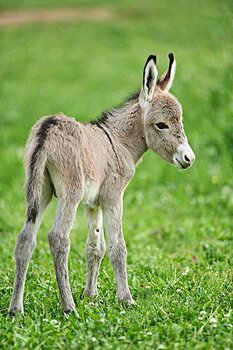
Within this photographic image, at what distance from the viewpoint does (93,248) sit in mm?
6562

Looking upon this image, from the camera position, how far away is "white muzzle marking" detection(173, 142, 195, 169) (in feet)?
20.4

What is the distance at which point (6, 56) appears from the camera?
22.8 meters

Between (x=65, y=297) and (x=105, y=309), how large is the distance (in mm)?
390

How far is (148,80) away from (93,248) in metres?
1.51

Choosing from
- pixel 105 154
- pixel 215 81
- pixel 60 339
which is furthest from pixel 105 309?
pixel 215 81

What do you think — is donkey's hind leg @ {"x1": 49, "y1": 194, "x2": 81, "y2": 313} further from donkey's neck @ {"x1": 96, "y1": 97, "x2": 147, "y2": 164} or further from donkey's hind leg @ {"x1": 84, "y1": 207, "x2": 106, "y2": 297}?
donkey's neck @ {"x1": 96, "y1": 97, "x2": 147, "y2": 164}

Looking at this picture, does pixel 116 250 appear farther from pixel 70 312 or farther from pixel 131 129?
pixel 131 129

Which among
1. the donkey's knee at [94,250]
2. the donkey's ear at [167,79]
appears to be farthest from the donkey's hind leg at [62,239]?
the donkey's ear at [167,79]

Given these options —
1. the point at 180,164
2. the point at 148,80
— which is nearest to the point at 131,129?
the point at 148,80

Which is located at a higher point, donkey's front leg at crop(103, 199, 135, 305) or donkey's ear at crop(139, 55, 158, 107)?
donkey's ear at crop(139, 55, 158, 107)

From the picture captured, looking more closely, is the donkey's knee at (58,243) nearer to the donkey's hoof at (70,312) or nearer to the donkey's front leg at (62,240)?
the donkey's front leg at (62,240)

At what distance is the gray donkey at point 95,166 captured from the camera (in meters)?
5.70

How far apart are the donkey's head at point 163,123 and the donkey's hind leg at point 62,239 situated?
1008 mm

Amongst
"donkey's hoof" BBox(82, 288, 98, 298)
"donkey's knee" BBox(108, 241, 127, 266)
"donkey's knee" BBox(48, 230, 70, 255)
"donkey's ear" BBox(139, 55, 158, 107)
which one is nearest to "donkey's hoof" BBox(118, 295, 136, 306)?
"donkey's knee" BBox(108, 241, 127, 266)
